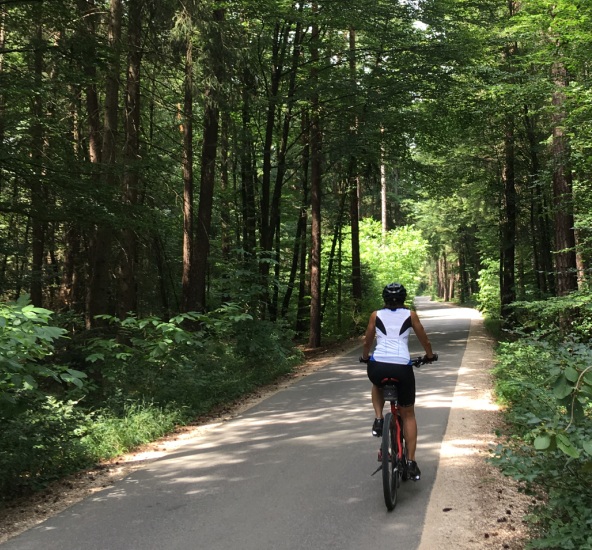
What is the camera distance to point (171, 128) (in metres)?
17.8

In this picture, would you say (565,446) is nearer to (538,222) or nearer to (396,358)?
(396,358)

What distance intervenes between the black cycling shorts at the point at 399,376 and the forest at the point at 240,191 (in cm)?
103

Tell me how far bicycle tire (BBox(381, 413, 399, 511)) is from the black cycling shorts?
0.73 feet

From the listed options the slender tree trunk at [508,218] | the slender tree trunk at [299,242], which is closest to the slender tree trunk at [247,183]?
the slender tree trunk at [299,242]

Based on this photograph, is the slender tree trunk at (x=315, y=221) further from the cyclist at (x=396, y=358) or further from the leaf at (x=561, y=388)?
the leaf at (x=561, y=388)

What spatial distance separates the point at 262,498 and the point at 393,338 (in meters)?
1.94

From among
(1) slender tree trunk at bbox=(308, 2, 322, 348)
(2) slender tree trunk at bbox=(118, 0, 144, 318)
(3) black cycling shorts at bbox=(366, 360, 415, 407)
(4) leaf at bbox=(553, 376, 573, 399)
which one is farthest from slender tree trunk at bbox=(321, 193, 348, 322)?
(4) leaf at bbox=(553, 376, 573, 399)

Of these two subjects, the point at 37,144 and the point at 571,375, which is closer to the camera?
the point at 571,375

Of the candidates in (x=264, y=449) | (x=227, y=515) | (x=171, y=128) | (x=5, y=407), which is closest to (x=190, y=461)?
(x=264, y=449)

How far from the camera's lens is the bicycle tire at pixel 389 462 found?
4.30 metres

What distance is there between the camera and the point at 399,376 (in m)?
4.66

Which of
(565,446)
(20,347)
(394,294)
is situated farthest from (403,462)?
(20,347)

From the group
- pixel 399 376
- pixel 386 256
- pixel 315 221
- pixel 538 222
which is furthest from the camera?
pixel 386 256

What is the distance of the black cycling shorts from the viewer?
15.3ft
